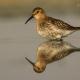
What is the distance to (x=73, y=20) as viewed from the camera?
33.2 ft

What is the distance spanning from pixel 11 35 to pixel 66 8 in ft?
8.69

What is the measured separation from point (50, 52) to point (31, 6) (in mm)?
3757

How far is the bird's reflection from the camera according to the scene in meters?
7.61

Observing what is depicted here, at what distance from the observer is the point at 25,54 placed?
317 inches

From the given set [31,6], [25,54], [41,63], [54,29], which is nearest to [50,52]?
[25,54]

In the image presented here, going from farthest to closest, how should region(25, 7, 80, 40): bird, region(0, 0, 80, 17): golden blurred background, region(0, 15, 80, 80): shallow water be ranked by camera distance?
region(0, 0, 80, 17): golden blurred background
region(25, 7, 80, 40): bird
region(0, 15, 80, 80): shallow water

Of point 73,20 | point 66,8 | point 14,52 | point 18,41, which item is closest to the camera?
point 14,52

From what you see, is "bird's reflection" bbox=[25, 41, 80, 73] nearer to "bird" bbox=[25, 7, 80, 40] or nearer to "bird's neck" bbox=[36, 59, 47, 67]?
"bird's neck" bbox=[36, 59, 47, 67]

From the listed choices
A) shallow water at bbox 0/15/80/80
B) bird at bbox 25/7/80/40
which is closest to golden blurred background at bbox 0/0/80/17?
shallow water at bbox 0/15/80/80

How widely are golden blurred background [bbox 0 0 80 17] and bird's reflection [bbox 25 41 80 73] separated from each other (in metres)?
2.66

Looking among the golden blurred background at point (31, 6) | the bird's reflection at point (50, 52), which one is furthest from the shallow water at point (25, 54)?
the golden blurred background at point (31, 6)

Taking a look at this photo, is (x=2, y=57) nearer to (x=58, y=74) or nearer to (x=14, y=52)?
(x=14, y=52)

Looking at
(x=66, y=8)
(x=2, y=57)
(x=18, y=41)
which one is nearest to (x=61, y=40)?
(x=18, y=41)

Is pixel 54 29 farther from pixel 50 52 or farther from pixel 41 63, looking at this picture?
pixel 41 63
